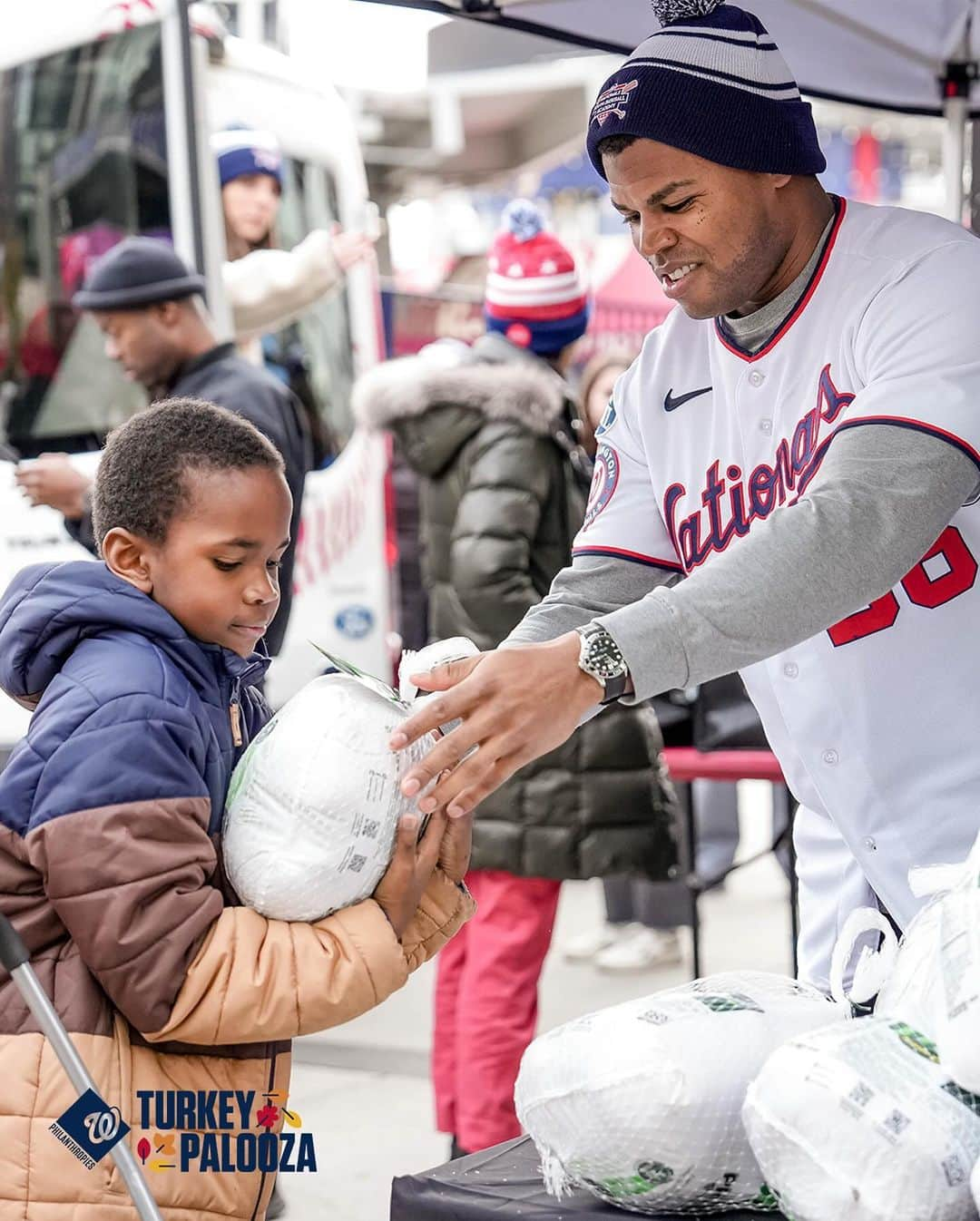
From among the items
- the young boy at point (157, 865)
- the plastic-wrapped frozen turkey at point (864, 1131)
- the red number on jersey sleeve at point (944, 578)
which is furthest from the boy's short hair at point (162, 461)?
the plastic-wrapped frozen turkey at point (864, 1131)

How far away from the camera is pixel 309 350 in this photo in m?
6.81

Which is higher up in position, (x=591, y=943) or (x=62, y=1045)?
(x=62, y=1045)

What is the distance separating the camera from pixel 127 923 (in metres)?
1.77

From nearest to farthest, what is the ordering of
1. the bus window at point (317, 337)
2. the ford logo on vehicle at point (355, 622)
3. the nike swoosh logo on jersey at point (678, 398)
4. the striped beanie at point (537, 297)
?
the nike swoosh logo on jersey at point (678, 398) → the striped beanie at point (537, 297) → the ford logo on vehicle at point (355, 622) → the bus window at point (317, 337)

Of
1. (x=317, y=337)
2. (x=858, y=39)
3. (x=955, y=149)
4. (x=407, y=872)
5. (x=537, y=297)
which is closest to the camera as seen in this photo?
(x=407, y=872)

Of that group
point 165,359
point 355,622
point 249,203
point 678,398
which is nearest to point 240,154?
point 249,203

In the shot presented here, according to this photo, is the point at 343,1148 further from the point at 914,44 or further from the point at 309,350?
the point at 309,350

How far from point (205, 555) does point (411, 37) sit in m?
2.19

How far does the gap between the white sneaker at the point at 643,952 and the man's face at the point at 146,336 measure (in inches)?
114

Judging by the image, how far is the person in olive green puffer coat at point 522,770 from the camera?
386cm

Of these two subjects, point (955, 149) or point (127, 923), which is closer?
point (127, 923)

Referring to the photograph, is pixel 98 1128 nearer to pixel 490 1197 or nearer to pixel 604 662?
pixel 490 1197

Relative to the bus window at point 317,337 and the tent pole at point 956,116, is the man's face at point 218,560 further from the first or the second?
the bus window at point 317,337

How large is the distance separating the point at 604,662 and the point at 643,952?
4449mm
